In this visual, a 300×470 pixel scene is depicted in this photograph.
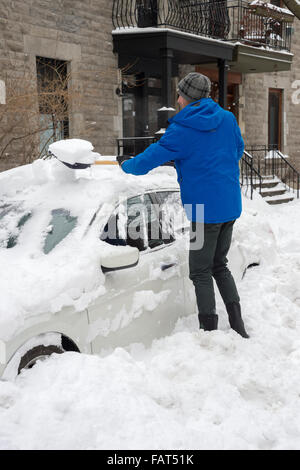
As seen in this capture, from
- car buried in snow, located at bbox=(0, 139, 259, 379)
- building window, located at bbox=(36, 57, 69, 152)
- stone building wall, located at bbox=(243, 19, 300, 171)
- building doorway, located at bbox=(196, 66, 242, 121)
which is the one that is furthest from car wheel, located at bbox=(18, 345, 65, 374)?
stone building wall, located at bbox=(243, 19, 300, 171)

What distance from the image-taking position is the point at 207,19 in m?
14.4

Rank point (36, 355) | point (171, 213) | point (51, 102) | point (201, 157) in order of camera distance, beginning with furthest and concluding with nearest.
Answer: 1. point (51, 102)
2. point (171, 213)
3. point (201, 157)
4. point (36, 355)

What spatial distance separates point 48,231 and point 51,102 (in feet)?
23.0

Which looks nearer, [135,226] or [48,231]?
[48,231]

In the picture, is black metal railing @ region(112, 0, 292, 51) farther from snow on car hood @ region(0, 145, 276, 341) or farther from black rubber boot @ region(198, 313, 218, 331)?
black rubber boot @ region(198, 313, 218, 331)

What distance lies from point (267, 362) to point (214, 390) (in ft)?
2.05

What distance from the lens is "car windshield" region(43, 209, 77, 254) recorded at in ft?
10.6

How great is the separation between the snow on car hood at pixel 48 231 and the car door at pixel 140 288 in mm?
112

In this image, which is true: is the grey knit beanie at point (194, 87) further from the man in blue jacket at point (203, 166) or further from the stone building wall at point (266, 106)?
the stone building wall at point (266, 106)

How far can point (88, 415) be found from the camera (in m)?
2.45

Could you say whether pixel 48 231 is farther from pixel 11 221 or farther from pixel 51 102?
pixel 51 102

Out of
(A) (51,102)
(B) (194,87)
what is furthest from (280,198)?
(B) (194,87)

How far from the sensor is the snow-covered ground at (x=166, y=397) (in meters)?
2.37
